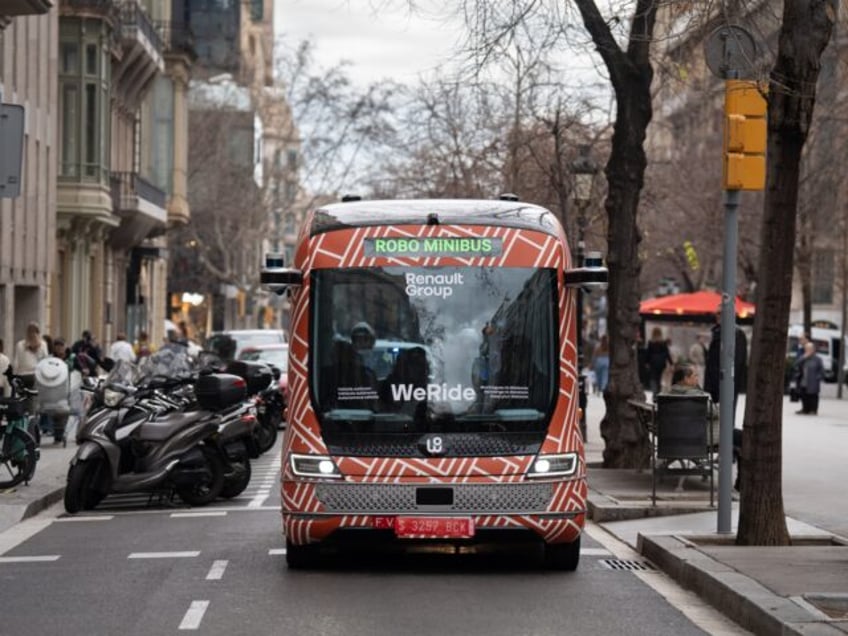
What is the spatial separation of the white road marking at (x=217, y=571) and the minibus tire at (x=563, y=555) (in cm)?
238

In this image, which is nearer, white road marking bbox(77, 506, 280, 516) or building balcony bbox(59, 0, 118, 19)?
white road marking bbox(77, 506, 280, 516)

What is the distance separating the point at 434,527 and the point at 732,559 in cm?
209

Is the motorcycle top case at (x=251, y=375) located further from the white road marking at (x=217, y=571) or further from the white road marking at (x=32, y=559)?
the white road marking at (x=217, y=571)

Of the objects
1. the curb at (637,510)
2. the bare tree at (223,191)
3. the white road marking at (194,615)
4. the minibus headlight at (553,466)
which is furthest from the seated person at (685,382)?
the bare tree at (223,191)

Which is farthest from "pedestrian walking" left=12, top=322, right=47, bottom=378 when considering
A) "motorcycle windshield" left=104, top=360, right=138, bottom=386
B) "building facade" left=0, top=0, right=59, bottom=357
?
"building facade" left=0, top=0, right=59, bottom=357

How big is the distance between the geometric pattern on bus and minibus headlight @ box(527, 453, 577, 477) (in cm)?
5

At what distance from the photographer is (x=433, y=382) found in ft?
45.1

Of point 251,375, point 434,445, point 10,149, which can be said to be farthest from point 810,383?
point 434,445

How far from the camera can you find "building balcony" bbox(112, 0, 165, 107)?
51.2 m

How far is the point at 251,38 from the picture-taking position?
112 m

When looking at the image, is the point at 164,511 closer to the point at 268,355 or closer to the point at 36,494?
the point at 36,494

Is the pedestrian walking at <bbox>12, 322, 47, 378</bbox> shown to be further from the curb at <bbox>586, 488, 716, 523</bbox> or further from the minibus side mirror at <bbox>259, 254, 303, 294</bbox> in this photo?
the minibus side mirror at <bbox>259, 254, 303, 294</bbox>

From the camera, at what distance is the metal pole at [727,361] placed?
48.1 ft

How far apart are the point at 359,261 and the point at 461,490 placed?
190 cm
